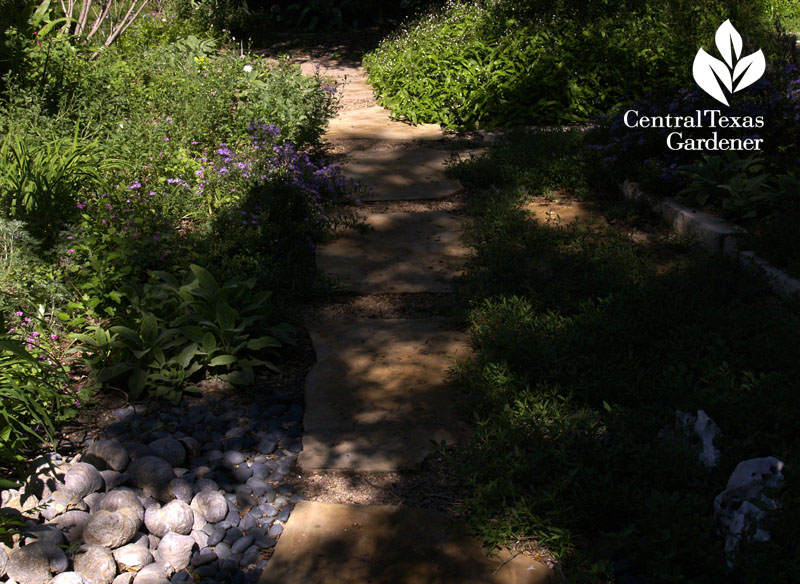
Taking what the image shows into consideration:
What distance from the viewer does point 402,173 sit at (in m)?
6.57

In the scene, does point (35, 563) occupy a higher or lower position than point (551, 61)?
lower

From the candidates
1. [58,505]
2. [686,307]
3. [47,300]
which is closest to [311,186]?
[47,300]

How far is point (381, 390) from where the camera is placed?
363cm

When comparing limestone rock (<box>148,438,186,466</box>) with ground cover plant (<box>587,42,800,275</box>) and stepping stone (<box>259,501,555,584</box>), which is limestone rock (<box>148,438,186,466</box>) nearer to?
stepping stone (<box>259,501,555,584</box>)

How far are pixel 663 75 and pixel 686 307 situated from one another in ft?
15.8

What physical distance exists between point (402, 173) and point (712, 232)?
8.78 feet

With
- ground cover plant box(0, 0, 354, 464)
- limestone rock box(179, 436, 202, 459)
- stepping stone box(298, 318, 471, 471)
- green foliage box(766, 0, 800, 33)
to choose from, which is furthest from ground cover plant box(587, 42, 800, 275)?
green foliage box(766, 0, 800, 33)

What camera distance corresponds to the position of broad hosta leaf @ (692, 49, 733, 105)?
20.1 ft

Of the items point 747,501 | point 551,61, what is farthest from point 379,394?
point 551,61

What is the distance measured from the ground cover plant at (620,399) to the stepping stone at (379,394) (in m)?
0.18

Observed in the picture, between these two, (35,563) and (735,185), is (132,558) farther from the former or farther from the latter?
(735,185)

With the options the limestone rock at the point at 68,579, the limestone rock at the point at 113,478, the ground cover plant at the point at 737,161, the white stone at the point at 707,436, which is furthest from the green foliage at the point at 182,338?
the ground cover plant at the point at 737,161

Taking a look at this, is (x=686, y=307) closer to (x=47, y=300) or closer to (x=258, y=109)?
(x=47, y=300)

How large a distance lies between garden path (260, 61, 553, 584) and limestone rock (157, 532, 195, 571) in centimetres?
29
